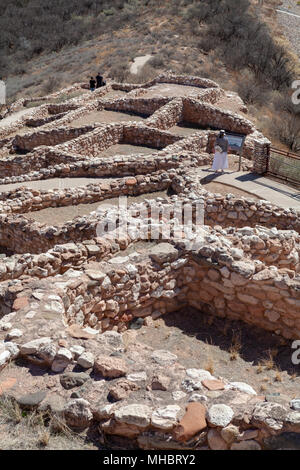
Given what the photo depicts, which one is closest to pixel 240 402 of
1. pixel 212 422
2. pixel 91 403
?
pixel 212 422

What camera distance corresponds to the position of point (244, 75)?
28.0m

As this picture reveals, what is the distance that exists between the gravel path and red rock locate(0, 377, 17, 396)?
35.1 m

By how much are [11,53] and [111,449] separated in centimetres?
4162

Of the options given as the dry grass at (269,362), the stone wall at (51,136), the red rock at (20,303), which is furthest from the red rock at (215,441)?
the stone wall at (51,136)

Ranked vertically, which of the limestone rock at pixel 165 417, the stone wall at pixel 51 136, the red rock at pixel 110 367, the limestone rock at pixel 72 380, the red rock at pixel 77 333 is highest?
the limestone rock at pixel 165 417

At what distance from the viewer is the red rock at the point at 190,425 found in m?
3.64

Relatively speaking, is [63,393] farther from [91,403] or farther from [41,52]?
[41,52]

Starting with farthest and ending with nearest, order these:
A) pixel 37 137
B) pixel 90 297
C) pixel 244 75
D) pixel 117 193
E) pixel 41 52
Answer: pixel 41 52, pixel 244 75, pixel 37 137, pixel 117 193, pixel 90 297

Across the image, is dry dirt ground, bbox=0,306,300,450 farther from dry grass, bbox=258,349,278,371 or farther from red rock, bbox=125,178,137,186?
red rock, bbox=125,178,137,186

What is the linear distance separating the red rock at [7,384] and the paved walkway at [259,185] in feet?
24.6

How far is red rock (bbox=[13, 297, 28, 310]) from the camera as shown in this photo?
5363 millimetres

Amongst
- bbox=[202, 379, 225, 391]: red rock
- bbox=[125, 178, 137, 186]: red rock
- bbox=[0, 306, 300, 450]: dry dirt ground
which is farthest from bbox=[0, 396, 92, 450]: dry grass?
bbox=[125, 178, 137, 186]: red rock

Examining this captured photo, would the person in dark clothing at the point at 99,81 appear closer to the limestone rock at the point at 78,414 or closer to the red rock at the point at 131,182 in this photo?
the red rock at the point at 131,182

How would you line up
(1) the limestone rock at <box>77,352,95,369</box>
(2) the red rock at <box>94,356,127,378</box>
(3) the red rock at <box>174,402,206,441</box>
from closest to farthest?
(3) the red rock at <box>174,402,206,441</box>
(2) the red rock at <box>94,356,127,378</box>
(1) the limestone rock at <box>77,352,95,369</box>
